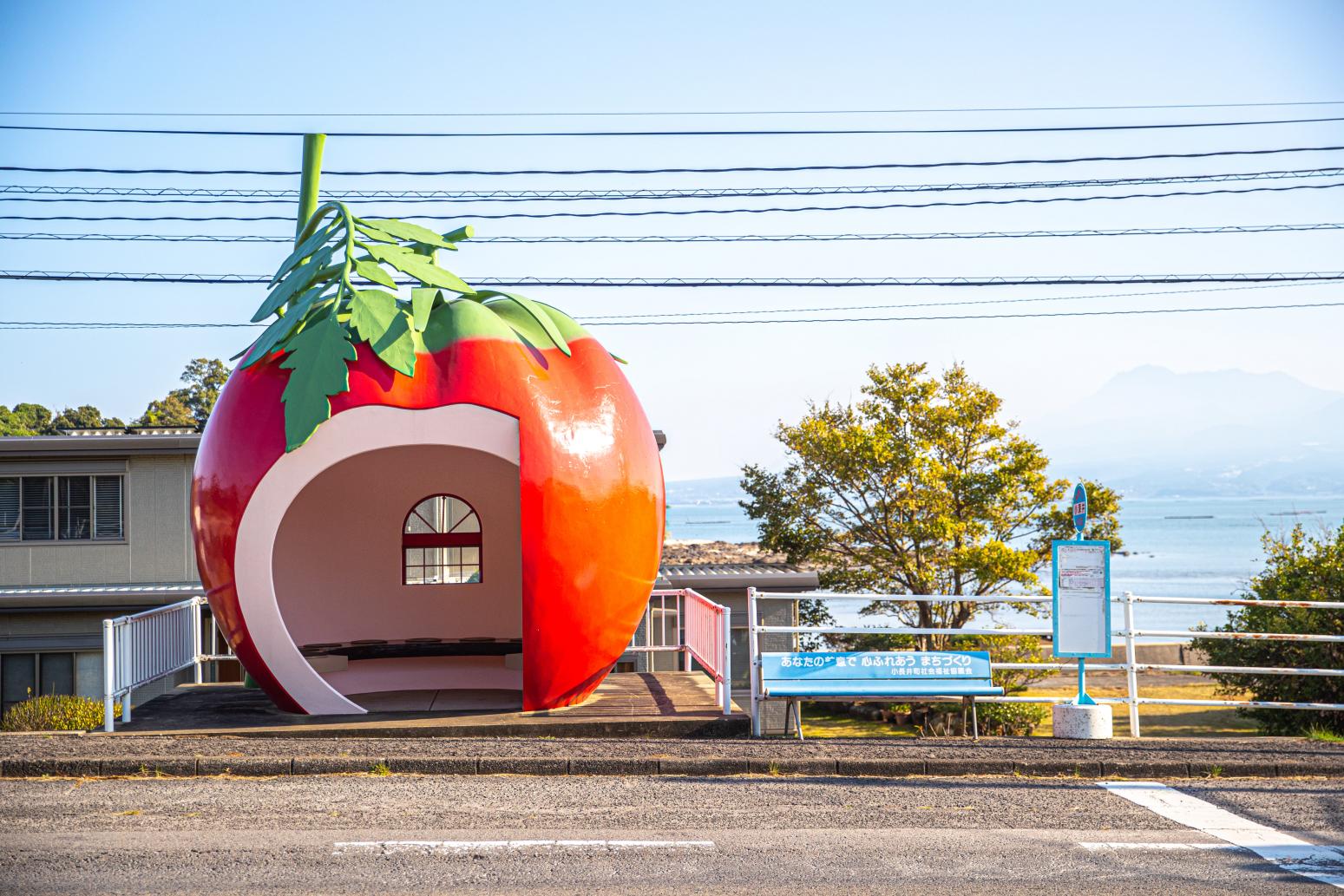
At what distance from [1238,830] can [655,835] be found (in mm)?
3707

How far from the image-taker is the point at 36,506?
20.2 meters

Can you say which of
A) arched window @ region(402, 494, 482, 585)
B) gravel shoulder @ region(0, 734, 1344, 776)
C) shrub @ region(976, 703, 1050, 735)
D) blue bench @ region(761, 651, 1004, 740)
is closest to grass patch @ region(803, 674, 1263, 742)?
shrub @ region(976, 703, 1050, 735)

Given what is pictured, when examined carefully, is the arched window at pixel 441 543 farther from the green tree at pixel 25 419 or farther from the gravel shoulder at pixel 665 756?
the green tree at pixel 25 419

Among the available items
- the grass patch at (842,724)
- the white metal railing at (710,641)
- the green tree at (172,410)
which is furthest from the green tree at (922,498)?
the green tree at (172,410)

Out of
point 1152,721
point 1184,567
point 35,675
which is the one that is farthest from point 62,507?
point 1184,567

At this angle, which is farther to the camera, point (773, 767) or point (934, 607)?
point (934, 607)

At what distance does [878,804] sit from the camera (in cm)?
827

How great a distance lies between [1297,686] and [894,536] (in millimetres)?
7567

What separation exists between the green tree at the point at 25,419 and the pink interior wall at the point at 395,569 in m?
34.0

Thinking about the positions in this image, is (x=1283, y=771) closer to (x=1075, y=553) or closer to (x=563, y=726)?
(x=1075, y=553)

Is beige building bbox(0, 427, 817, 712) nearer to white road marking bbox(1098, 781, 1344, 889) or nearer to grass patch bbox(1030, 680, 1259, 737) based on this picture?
grass patch bbox(1030, 680, 1259, 737)

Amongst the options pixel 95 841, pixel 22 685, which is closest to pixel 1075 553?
pixel 95 841

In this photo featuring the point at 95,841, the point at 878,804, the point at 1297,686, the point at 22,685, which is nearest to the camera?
the point at 95,841

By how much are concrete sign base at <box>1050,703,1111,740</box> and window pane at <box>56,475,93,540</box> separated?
1638 centimetres
